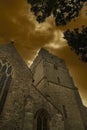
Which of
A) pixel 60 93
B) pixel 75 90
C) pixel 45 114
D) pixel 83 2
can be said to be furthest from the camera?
pixel 75 90

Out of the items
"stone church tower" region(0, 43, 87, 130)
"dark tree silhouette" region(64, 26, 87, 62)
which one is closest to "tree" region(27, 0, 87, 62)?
"dark tree silhouette" region(64, 26, 87, 62)

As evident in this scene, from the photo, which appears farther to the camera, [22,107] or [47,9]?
[22,107]

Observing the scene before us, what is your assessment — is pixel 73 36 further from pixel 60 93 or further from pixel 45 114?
pixel 60 93

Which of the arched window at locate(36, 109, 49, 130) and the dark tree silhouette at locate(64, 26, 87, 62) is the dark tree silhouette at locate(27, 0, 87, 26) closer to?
the dark tree silhouette at locate(64, 26, 87, 62)

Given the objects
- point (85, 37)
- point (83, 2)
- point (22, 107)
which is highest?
point (83, 2)

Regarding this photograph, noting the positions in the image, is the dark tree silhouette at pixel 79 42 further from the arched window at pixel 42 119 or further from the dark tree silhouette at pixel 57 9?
the arched window at pixel 42 119

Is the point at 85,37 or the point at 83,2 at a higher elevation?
the point at 83,2

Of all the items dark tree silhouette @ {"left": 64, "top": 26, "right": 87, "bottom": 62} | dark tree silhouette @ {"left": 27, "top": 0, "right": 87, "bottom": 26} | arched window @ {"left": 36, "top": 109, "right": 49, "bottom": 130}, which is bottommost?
arched window @ {"left": 36, "top": 109, "right": 49, "bottom": 130}

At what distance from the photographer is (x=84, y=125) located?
1886 centimetres

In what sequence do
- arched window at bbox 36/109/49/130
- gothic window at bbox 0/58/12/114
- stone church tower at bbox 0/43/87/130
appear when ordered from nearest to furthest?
stone church tower at bbox 0/43/87/130, arched window at bbox 36/109/49/130, gothic window at bbox 0/58/12/114

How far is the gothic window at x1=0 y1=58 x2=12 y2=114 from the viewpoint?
13.7m

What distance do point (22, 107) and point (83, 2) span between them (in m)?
8.98

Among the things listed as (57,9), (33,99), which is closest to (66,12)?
(57,9)

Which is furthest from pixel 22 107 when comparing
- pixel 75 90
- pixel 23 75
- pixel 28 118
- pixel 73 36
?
pixel 75 90
